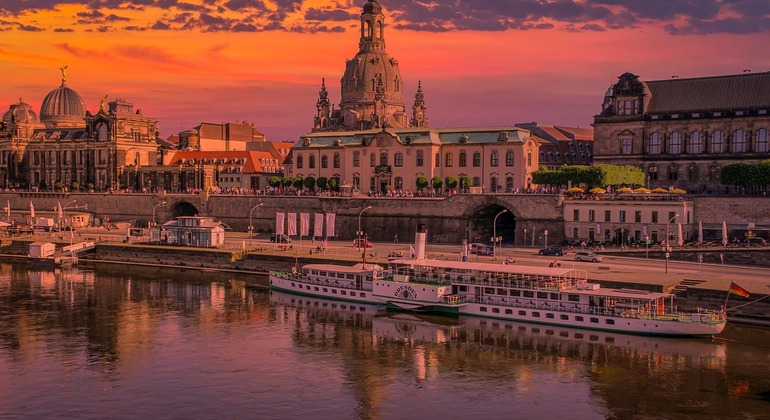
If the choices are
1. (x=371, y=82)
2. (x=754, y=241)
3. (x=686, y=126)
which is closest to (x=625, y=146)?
Answer: (x=686, y=126)

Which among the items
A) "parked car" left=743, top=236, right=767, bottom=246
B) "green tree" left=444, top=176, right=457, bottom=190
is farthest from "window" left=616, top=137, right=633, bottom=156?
"parked car" left=743, top=236, right=767, bottom=246

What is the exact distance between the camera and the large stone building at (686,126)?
3369 inches

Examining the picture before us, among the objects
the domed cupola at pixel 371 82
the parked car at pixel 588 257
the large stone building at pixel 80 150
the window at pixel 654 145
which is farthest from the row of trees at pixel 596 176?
the large stone building at pixel 80 150

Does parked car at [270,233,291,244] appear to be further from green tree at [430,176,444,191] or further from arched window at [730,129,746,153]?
arched window at [730,129,746,153]

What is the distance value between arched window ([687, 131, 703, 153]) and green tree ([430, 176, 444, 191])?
26747mm

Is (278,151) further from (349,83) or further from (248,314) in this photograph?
(248,314)

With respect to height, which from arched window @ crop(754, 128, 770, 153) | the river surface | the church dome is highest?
the church dome

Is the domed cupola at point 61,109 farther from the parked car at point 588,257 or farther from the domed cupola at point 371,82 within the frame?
the parked car at point 588,257

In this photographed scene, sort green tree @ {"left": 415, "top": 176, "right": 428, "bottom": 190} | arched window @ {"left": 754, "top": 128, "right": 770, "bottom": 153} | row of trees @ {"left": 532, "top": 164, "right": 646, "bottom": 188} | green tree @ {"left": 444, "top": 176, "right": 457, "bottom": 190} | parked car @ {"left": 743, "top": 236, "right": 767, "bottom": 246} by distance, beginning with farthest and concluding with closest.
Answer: green tree @ {"left": 415, "top": 176, "right": 428, "bottom": 190} → green tree @ {"left": 444, "top": 176, "right": 457, "bottom": 190} → row of trees @ {"left": 532, "top": 164, "right": 646, "bottom": 188} → arched window @ {"left": 754, "top": 128, "right": 770, "bottom": 153} → parked car @ {"left": 743, "top": 236, "right": 767, "bottom": 246}

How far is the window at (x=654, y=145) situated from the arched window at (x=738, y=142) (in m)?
7.61

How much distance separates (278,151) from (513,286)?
9365 cm

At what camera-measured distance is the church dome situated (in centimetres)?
14375

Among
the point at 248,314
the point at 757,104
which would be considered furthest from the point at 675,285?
the point at 757,104

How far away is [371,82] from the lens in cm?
14175
